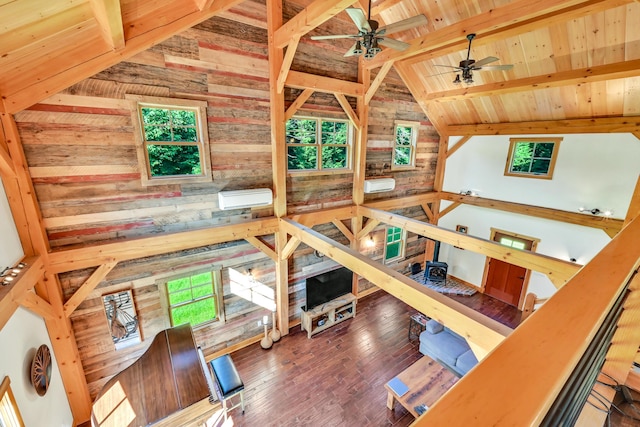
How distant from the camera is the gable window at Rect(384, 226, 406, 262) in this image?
7.82m

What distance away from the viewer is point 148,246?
4070mm

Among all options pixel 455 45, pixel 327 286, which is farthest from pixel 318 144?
pixel 327 286

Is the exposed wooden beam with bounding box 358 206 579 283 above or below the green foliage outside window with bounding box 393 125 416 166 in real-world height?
below

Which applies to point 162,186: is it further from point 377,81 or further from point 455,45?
point 455,45

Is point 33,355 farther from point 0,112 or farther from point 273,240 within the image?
point 273,240

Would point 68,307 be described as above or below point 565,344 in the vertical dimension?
below

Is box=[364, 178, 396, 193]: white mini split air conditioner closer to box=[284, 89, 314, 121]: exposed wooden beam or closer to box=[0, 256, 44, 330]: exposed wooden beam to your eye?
box=[284, 89, 314, 121]: exposed wooden beam

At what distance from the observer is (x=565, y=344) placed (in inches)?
22.8

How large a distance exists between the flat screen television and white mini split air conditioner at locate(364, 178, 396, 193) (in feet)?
6.68

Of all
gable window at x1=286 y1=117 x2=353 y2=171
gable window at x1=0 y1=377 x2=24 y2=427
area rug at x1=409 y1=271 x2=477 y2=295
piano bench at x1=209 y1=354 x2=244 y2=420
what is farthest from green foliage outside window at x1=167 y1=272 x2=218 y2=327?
area rug at x1=409 y1=271 x2=477 y2=295

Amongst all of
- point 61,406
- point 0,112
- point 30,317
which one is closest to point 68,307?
point 30,317

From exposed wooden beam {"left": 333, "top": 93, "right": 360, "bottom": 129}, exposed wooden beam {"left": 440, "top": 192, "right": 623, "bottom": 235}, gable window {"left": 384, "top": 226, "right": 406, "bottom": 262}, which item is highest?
exposed wooden beam {"left": 333, "top": 93, "right": 360, "bottom": 129}

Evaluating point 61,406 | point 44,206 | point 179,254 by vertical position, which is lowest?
point 61,406

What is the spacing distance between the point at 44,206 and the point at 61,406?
2728 mm
